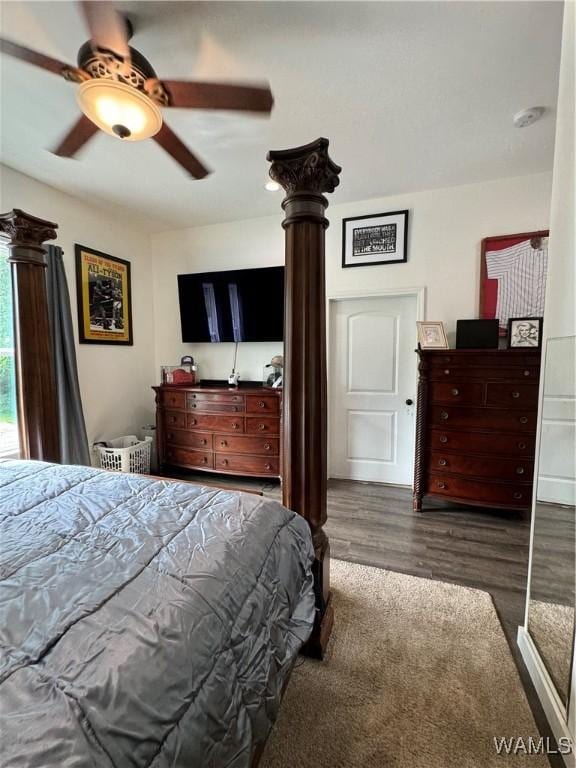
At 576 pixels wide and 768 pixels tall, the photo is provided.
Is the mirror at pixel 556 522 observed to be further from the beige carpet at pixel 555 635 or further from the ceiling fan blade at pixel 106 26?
the ceiling fan blade at pixel 106 26

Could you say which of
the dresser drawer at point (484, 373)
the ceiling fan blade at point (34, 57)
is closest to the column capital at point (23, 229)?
the ceiling fan blade at point (34, 57)

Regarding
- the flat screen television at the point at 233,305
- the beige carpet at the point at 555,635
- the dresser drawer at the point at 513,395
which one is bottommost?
the beige carpet at the point at 555,635

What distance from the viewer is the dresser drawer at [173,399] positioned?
12.1 ft

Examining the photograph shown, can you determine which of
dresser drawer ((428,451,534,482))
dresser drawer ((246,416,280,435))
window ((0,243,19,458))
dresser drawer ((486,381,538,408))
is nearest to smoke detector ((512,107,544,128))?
dresser drawer ((486,381,538,408))

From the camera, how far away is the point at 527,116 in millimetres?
2111

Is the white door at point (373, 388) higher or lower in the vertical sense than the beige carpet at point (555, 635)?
higher

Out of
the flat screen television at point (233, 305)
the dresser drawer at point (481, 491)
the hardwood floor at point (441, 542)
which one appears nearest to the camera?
the hardwood floor at point (441, 542)

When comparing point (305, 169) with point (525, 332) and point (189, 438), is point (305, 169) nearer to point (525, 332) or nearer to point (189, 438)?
point (525, 332)

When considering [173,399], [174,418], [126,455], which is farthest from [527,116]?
[126,455]

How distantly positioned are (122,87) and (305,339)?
133cm

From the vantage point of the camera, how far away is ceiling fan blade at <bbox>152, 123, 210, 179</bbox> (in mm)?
1894

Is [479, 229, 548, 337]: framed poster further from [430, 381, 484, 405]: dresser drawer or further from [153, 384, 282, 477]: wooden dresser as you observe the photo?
[153, 384, 282, 477]: wooden dresser

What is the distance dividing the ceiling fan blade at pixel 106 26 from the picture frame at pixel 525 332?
10.0ft

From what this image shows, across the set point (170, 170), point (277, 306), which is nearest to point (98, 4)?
point (170, 170)
